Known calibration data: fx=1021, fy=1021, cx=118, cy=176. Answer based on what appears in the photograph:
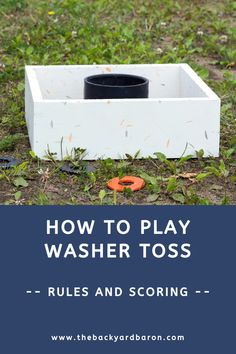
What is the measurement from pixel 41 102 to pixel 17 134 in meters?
0.59

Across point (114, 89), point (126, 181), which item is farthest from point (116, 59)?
point (126, 181)

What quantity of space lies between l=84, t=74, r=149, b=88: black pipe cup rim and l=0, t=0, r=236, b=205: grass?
1.60ft

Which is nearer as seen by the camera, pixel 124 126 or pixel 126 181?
pixel 126 181

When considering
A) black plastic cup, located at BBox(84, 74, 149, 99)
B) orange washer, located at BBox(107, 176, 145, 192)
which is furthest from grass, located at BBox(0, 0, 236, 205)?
black plastic cup, located at BBox(84, 74, 149, 99)

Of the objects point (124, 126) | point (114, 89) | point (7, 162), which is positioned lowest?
point (7, 162)

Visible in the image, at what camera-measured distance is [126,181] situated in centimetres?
497

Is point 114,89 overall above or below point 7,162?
above

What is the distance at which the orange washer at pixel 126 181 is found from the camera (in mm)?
4863

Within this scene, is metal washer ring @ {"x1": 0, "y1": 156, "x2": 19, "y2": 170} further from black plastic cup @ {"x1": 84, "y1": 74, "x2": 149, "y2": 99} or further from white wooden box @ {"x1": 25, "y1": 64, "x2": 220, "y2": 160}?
black plastic cup @ {"x1": 84, "y1": 74, "x2": 149, "y2": 99}

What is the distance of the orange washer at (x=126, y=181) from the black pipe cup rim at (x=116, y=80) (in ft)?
2.72

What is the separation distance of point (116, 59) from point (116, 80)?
4.50 feet

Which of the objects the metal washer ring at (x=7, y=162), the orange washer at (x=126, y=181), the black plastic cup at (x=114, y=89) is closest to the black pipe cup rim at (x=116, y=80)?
the black plastic cup at (x=114, y=89)

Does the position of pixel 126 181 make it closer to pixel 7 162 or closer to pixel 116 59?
pixel 7 162

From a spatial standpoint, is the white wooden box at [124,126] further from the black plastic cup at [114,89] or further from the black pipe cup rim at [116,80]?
the black pipe cup rim at [116,80]
